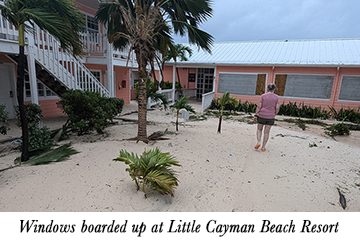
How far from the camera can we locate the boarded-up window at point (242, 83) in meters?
13.1

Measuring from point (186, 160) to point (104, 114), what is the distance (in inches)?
117

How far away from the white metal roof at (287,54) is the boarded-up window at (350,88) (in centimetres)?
85

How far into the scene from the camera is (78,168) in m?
3.88

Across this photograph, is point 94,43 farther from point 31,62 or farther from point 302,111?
point 302,111

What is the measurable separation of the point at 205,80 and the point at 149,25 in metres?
12.8

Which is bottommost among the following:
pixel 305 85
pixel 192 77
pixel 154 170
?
pixel 154 170

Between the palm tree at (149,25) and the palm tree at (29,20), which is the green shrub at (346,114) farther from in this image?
the palm tree at (29,20)

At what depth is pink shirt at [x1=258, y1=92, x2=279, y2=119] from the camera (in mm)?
4973

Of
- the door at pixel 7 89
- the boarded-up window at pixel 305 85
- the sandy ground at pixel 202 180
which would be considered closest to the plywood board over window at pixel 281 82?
the boarded-up window at pixel 305 85

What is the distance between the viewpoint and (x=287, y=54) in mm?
13297

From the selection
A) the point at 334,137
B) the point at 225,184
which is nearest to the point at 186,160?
the point at 225,184

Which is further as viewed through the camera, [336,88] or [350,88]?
[336,88]

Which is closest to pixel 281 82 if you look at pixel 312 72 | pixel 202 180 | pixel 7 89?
pixel 312 72

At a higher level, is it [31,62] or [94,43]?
[94,43]
